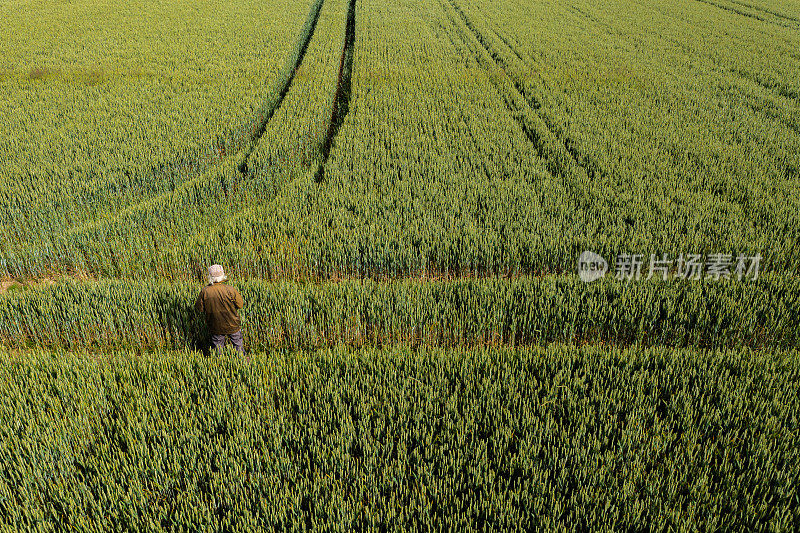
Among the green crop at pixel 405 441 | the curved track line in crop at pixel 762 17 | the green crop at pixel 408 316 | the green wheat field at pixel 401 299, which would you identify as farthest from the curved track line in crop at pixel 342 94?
the curved track line in crop at pixel 762 17

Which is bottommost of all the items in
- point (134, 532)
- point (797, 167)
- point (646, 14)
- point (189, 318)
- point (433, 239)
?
point (134, 532)

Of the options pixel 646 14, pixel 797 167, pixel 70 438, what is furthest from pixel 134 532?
pixel 646 14

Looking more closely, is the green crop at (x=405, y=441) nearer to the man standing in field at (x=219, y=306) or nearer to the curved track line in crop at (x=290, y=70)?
the man standing in field at (x=219, y=306)

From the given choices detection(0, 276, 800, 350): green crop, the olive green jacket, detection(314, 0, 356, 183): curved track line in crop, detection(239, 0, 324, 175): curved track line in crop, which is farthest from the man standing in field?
detection(239, 0, 324, 175): curved track line in crop

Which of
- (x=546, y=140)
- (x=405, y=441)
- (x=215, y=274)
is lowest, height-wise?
(x=405, y=441)

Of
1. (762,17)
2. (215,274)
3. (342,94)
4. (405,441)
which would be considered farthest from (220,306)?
(762,17)

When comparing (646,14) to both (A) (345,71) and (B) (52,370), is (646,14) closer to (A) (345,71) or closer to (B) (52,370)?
(A) (345,71)

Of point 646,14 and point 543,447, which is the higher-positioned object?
point 646,14

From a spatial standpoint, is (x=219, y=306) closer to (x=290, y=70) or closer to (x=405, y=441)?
(x=405, y=441)
